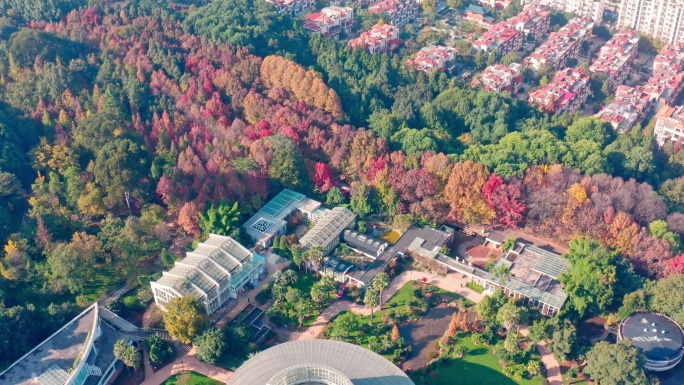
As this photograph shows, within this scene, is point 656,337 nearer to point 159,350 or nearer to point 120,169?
point 159,350

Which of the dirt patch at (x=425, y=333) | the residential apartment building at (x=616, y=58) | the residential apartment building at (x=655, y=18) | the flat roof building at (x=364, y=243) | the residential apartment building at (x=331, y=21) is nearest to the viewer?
the dirt patch at (x=425, y=333)

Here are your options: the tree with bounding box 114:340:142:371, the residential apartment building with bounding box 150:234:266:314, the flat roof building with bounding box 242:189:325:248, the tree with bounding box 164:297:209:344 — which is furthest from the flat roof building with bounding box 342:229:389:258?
the tree with bounding box 114:340:142:371

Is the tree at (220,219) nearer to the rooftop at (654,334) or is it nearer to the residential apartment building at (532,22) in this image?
the rooftop at (654,334)

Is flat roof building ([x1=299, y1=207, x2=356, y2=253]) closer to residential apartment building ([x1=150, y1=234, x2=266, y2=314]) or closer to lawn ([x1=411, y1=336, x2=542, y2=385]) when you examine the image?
residential apartment building ([x1=150, y1=234, x2=266, y2=314])

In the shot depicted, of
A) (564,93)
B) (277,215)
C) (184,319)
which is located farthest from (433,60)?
(184,319)

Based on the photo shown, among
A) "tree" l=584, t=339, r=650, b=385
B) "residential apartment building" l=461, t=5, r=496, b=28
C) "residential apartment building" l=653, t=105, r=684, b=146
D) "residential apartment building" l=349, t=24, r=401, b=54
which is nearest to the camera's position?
"tree" l=584, t=339, r=650, b=385

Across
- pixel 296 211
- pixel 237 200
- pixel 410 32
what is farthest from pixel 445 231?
pixel 410 32

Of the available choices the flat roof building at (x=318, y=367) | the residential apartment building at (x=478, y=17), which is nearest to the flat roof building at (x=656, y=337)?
the flat roof building at (x=318, y=367)
